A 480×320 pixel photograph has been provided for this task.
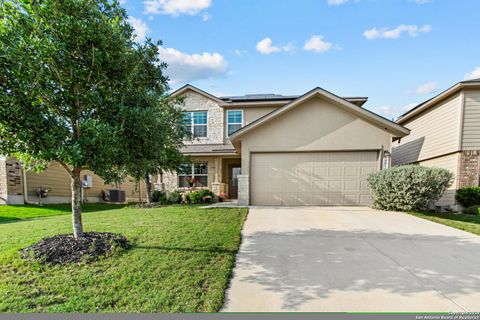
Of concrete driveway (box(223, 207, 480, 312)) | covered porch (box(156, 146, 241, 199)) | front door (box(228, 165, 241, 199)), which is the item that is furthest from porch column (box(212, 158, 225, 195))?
concrete driveway (box(223, 207, 480, 312))

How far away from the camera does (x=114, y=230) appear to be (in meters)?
5.67

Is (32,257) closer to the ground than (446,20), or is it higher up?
closer to the ground

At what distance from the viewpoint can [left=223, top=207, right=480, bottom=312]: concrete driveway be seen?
2734mm

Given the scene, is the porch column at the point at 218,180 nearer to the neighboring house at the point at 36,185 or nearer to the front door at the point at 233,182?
the front door at the point at 233,182

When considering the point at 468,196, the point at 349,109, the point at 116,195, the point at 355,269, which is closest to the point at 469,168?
the point at 468,196

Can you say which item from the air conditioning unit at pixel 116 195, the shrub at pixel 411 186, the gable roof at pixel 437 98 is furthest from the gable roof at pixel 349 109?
the air conditioning unit at pixel 116 195

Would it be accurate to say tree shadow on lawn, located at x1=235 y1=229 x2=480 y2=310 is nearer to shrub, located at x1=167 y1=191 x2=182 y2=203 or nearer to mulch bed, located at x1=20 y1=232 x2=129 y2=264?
mulch bed, located at x1=20 y1=232 x2=129 y2=264

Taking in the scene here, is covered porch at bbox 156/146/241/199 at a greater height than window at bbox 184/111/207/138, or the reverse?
window at bbox 184/111/207/138

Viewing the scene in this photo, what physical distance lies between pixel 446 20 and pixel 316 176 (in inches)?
295

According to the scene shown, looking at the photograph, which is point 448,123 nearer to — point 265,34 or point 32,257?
point 265,34

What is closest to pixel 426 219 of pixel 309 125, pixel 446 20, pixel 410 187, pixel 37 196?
pixel 410 187

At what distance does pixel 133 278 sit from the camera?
3.20 meters

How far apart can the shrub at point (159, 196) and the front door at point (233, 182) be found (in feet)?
14.2

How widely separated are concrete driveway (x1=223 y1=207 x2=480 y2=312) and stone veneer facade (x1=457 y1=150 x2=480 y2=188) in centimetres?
522
